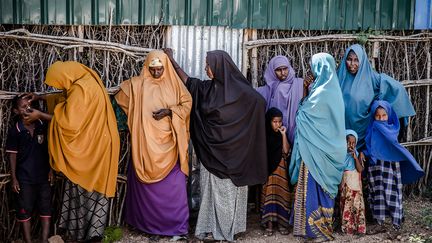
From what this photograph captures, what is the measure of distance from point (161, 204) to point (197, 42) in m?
1.76

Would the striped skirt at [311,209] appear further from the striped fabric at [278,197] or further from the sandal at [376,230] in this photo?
the sandal at [376,230]

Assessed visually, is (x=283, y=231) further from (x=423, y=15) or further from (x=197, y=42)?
→ (x=423, y=15)

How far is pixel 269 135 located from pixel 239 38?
3.91 feet

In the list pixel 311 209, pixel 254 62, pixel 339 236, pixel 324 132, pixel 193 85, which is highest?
pixel 254 62

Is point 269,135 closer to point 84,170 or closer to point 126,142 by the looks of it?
point 126,142

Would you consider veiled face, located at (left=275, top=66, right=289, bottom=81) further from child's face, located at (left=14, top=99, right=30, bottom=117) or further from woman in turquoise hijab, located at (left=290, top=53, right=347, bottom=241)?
child's face, located at (left=14, top=99, right=30, bottom=117)

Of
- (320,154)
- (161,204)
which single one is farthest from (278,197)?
(161,204)

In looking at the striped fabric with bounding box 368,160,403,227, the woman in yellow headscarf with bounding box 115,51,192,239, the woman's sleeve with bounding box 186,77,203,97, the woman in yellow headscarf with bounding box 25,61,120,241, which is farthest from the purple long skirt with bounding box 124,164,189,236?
the striped fabric with bounding box 368,160,403,227

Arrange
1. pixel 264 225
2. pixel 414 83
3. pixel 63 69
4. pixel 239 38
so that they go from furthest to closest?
pixel 414 83, pixel 239 38, pixel 264 225, pixel 63 69

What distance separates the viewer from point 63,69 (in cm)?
538

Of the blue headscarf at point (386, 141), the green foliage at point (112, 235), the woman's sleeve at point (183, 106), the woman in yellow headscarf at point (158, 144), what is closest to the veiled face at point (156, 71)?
the woman in yellow headscarf at point (158, 144)

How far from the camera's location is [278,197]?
6.02m

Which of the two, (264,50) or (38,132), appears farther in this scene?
(264,50)

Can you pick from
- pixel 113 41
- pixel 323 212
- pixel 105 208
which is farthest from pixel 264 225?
pixel 113 41
